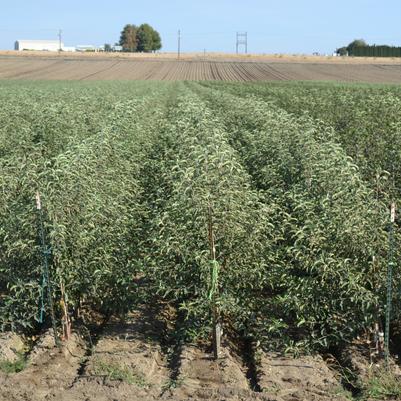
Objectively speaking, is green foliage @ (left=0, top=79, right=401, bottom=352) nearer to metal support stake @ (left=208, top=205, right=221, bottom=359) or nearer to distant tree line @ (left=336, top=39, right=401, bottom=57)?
metal support stake @ (left=208, top=205, right=221, bottom=359)

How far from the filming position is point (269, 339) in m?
5.50

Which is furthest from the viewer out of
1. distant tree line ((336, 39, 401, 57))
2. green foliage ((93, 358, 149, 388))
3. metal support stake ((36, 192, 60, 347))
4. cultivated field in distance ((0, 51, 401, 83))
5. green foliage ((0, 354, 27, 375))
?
distant tree line ((336, 39, 401, 57))

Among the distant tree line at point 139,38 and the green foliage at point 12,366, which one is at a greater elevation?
the distant tree line at point 139,38

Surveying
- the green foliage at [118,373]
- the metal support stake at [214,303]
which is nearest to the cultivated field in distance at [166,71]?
the metal support stake at [214,303]

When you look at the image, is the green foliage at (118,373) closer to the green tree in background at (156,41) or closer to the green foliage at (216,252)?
the green foliage at (216,252)

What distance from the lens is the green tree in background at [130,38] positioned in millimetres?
146125

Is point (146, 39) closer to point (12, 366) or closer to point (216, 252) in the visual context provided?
point (216, 252)

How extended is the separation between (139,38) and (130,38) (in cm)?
245

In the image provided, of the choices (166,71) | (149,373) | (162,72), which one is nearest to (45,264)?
(149,373)

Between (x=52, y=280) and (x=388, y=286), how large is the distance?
319 centimetres

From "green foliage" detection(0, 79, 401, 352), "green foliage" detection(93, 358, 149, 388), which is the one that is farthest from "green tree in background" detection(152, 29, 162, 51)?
"green foliage" detection(93, 358, 149, 388)

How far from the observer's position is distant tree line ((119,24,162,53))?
477 feet

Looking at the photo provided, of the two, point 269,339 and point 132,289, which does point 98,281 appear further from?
point 269,339

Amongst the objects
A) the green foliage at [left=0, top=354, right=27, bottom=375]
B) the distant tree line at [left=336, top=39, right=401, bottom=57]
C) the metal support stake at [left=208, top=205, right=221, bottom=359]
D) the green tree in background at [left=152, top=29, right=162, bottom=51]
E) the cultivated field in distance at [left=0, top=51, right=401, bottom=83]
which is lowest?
the green foliage at [left=0, top=354, right=27, bottom=375]
